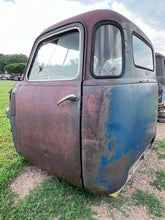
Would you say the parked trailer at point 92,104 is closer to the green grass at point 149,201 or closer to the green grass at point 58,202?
the green grass at point 58,202

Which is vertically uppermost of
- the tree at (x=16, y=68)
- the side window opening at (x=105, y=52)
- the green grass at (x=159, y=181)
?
the tree at (x=16, y=68)

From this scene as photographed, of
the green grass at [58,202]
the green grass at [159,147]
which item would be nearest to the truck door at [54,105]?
the green grass at [58,202]

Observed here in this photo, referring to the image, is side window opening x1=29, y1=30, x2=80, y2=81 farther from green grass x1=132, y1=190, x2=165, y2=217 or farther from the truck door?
green grass x1=132, y1=190, x2=165, y2=217

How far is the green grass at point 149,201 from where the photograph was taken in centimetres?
176

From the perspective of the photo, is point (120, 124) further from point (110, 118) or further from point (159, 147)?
point (159, 147)

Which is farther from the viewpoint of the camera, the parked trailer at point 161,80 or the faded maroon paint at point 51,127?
the parked trailer at point 161,80

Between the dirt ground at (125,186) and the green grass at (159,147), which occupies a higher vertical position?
the green grass at (159,147)

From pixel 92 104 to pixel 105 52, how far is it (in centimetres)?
53

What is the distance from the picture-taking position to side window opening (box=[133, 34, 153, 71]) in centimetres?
192

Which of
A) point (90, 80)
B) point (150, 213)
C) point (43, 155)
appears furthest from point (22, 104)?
point (150, 213)

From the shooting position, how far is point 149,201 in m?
1.90

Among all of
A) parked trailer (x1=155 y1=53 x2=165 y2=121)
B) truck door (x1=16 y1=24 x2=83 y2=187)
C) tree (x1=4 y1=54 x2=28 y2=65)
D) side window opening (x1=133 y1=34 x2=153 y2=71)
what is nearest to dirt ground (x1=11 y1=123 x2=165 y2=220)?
truck door (x1=16 y1=24 x2=83 y2=187)

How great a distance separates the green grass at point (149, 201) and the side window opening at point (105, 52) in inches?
58.7

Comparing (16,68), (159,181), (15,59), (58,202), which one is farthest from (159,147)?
(15,59)
